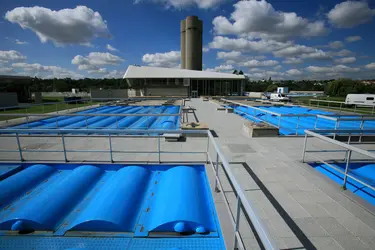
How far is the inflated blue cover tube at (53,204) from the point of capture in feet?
9.25

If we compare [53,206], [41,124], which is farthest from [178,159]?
[41,124]

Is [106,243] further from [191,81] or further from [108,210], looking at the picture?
[191,81]

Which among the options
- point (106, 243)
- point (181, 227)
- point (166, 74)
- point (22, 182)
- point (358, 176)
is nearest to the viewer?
point (106, 243)

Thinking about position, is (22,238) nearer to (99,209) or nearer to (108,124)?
(99,209)

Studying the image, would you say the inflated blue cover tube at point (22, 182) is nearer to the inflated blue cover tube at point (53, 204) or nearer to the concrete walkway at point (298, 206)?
the inflated blue cover tube at point (53, 204)

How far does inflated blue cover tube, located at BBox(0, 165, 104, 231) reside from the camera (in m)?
2.82

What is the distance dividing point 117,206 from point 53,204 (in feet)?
3.86

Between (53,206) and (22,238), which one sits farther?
(53,206)

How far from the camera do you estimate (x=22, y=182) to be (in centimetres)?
390

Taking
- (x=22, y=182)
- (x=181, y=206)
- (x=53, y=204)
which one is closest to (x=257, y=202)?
(x=181, y=206)

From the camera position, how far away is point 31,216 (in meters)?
2.91

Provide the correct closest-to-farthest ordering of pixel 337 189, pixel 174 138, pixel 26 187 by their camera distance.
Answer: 1. pixel 337 189
2. pixel 26 187
3. pixel 174 138

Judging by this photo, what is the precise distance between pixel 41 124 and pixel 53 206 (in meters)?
9.74

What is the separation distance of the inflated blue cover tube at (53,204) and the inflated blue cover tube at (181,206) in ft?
4.89
